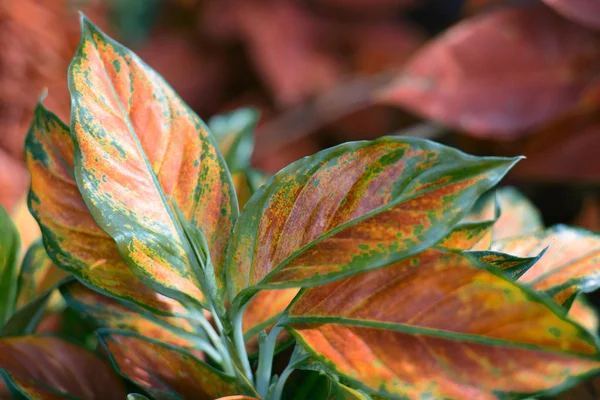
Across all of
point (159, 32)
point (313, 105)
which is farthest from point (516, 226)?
point (159, 32)

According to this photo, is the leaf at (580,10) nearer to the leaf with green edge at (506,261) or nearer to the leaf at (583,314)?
the leaf at (583,314)

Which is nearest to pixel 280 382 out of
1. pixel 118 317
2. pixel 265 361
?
pixel 265 361

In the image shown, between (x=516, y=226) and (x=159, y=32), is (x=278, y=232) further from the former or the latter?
(x=159, y=32)

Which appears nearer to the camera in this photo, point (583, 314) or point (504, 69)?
point (583, 314)

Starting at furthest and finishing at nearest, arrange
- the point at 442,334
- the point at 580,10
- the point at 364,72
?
the point at 364,72, the point at 580,10, the point at 442,334

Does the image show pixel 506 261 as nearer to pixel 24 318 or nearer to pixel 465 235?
pixel 465 235

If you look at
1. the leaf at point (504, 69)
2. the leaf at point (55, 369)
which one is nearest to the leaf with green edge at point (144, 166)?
the leaf at point (55, 369)
